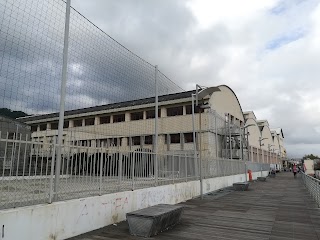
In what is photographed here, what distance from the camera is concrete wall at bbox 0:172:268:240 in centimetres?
533

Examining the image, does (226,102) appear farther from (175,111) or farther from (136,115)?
(136,115)

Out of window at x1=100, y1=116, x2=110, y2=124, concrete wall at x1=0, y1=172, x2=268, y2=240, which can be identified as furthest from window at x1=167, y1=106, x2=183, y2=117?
concrete wall at x1=0, y1=172, x2=268, y2=240

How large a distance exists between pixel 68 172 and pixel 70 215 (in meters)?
1.00

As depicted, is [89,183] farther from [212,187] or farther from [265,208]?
[212,187]

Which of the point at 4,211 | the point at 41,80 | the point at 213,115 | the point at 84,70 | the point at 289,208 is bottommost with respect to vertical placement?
the point at 289,208

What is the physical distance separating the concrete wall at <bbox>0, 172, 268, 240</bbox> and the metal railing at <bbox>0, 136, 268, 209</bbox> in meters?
0.21

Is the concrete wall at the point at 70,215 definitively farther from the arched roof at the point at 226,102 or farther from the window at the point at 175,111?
the arched roof at the point at 226,102

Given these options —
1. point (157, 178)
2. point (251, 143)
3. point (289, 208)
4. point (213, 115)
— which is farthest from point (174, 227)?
point (251, 143)

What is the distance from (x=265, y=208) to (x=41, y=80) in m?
10.0

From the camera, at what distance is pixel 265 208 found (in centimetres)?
1199

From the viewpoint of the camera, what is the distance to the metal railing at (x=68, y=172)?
5617 mm

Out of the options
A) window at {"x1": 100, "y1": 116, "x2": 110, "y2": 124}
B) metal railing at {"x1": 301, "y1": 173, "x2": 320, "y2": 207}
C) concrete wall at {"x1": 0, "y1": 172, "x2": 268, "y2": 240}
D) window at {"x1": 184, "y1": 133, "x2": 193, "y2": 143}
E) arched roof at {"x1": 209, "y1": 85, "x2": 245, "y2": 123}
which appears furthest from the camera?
window at {"x1": 100, "y1": 116, "x2": 110, "y2": 124}

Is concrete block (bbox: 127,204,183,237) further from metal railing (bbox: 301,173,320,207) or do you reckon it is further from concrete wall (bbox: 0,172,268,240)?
metal railing (bbox: 301,173,320,207)

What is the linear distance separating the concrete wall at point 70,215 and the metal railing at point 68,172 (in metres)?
0.21
